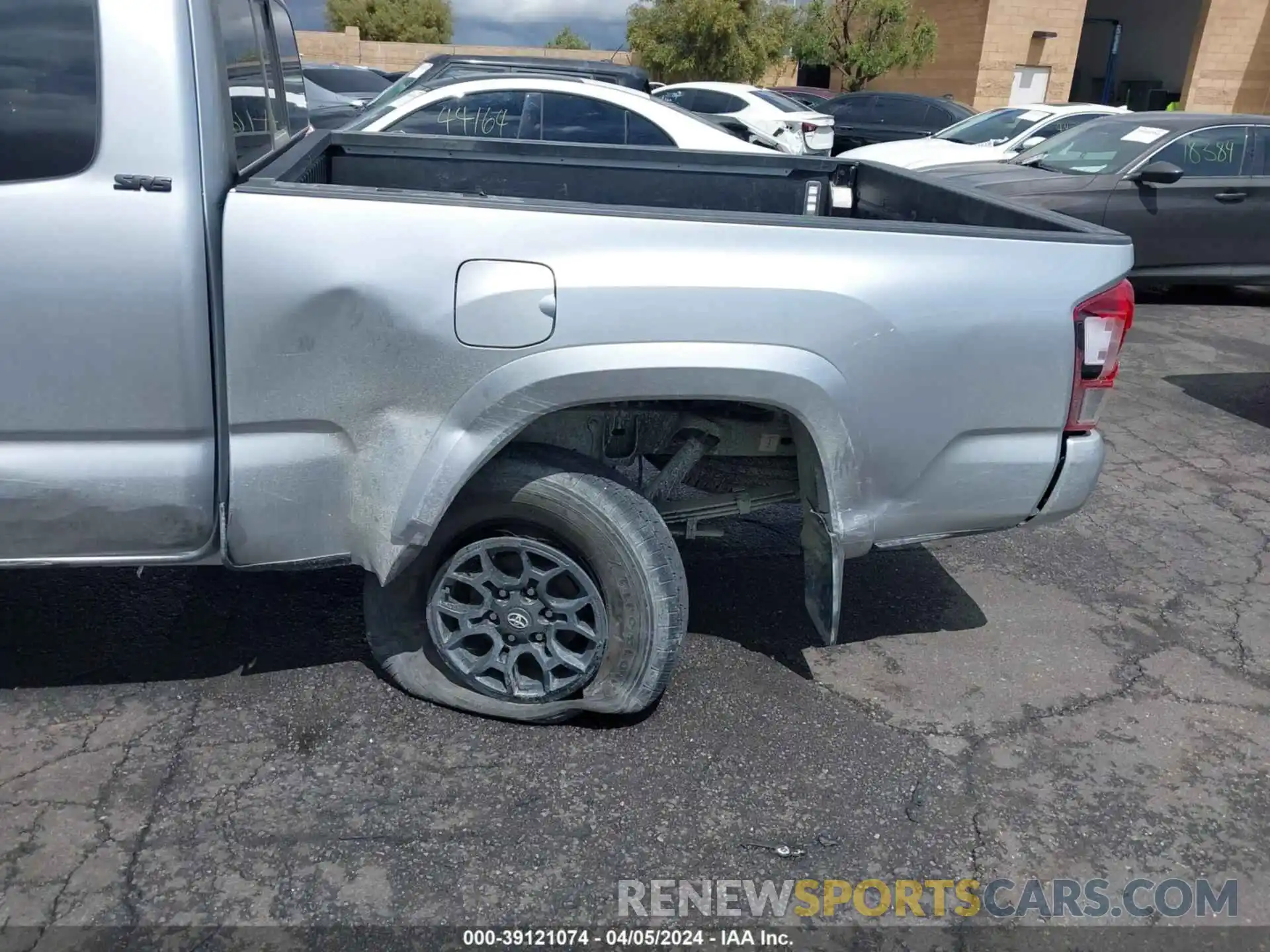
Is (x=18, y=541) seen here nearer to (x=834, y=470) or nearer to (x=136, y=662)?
(x=136, y=662)

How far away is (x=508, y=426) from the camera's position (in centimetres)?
255

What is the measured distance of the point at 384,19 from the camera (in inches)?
2461

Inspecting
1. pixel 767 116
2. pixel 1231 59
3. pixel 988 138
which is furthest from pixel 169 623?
pixel 1231 59

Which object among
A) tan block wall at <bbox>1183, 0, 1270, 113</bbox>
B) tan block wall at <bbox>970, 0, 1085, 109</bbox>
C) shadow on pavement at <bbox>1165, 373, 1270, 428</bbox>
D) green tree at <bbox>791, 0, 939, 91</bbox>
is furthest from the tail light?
tan block wall at <bbox>1183, 0, 1270, 113</bbox>

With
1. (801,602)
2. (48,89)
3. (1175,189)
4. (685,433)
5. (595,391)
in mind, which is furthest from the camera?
(1175,189)

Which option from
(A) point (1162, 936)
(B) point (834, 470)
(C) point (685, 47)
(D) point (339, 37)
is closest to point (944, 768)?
(A) point (1162, 936)

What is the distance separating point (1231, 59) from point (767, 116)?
82.4ft

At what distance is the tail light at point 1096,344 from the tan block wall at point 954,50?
31.2 m

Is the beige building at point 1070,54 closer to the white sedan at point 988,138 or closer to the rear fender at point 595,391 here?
the white sedan at point 988,138

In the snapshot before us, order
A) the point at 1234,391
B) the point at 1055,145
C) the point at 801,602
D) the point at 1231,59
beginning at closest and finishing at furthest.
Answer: the point at 801,602 < the point at 1234,391 < the point at 1055,145 < the point at 1231,59

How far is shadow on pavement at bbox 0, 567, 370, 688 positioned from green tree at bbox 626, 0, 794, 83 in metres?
31.5

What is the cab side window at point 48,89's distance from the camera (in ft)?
7.79

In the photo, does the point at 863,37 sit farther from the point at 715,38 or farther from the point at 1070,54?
the point at 1070,54

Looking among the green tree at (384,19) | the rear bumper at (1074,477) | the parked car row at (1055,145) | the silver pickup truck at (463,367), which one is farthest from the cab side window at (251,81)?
the green tree at (384,19)
